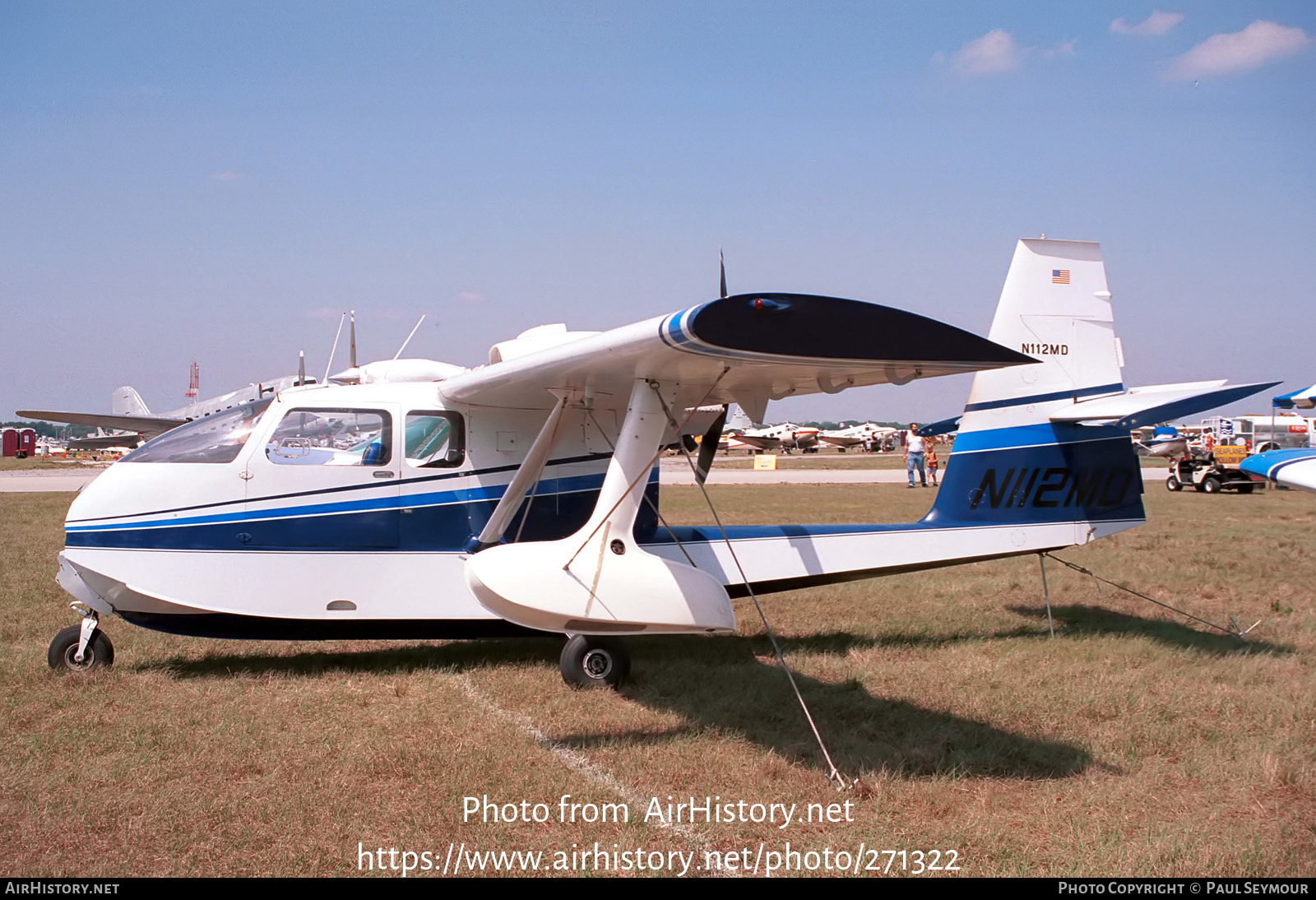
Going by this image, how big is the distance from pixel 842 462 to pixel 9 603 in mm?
42728

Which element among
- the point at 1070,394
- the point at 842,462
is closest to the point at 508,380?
the point at 1070,394

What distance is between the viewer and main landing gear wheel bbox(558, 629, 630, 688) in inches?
247

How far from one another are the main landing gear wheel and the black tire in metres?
3.27

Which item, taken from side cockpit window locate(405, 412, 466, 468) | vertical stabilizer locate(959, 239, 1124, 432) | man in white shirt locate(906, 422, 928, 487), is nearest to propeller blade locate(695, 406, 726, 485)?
side cockpit window locate(405, 412, 466, 468)

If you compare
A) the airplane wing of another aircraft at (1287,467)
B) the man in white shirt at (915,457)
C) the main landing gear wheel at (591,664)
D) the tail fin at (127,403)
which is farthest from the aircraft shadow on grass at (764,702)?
the tail fin at (127,403)

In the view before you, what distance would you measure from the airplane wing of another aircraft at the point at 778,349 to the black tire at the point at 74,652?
3736 millimetres

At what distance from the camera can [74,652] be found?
20.9ft

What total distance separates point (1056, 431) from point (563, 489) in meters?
4.27

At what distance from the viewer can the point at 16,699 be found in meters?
5.72

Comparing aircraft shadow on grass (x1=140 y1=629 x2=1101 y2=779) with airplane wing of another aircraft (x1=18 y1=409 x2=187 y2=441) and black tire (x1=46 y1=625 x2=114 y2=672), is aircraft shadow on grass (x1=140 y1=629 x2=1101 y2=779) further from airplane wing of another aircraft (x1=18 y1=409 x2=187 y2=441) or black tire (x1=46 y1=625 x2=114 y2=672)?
airplane wing of another aircraft (x1=18 y1=409 x2=187 y2=441)

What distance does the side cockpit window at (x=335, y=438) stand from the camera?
21.3 ft

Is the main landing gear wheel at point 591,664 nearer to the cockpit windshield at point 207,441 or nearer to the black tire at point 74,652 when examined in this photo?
the cockpit windshield at point 207,441

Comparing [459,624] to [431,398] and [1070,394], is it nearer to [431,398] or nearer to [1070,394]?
[431,398]

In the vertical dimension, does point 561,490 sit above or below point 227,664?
above
